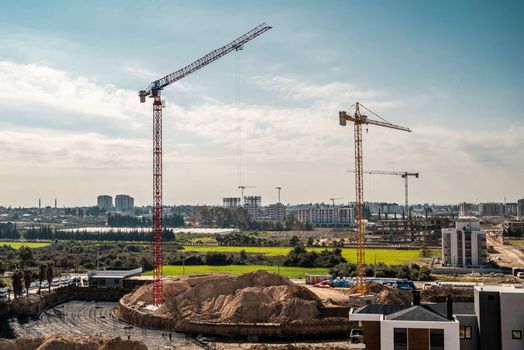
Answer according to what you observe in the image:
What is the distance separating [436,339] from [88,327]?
3879 cm

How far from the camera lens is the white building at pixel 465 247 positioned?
93125 mm

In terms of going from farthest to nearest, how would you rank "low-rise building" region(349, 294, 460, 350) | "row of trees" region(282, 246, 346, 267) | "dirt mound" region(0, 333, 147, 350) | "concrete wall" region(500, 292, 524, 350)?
"row of trees" region(282, 246, 346, 267), "dirt mound" region(0, 333, 147, 350), "concrete wall" region(500, 292, 524, 350), "low-rise building" region(349, 294, 460, 350)

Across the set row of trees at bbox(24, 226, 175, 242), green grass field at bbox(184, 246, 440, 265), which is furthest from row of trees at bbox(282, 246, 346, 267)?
row of trees at bbox(24, 226, 175, 242)

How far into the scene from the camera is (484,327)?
2758 cm

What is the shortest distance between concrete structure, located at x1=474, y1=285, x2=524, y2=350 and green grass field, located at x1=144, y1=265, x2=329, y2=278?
5838cm

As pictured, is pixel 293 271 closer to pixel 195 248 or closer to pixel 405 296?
pixel 405 296

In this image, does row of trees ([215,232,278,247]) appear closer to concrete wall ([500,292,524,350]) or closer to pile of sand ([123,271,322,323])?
pile of sand ([123,271,322,323])

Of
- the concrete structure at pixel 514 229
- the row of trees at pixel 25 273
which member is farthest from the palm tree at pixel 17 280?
the concrete structure at pixel 514 229

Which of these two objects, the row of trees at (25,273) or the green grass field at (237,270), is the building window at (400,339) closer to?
the row of trees at (25,273)

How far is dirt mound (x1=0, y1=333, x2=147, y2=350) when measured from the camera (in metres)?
37.7

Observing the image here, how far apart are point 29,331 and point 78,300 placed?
60.4ft

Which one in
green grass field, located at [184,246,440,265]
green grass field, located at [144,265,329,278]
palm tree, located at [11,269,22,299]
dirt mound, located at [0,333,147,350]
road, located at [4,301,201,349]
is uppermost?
palm tree, located at [11,269,22,299]

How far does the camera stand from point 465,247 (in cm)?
9400

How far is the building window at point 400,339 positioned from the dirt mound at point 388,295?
31.3 m
